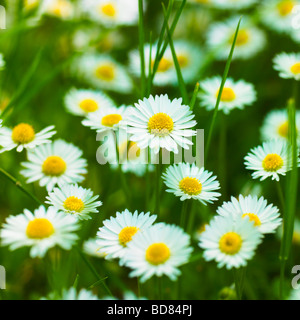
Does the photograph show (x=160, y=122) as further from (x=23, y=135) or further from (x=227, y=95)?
(x=227, y=95)

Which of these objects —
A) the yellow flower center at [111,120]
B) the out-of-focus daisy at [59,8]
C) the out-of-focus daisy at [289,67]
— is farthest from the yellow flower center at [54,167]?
the out-of-focus daisy at [59,8]

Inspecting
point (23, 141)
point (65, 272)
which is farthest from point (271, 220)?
point (23, 141)

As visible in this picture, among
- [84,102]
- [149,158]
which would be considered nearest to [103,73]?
[84,102]

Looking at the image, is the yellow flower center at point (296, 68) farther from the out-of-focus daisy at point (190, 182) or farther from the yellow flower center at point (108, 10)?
the yellow flower center at point (108, 10)

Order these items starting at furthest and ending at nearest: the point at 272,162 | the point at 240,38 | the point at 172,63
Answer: the point at 240,38, the point at 172,63, the point at 272,162
